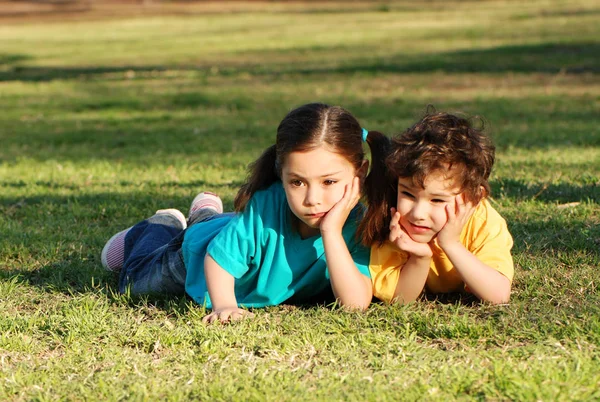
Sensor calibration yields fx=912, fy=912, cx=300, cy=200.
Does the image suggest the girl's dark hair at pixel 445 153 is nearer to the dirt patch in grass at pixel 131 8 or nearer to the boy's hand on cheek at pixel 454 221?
the boy's hand on cheek at pixel 454 221

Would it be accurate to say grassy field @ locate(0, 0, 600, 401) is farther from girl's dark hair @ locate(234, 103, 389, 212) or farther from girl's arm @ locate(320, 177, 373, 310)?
girl's dark hair @ locate(234, 103, 389, 212)

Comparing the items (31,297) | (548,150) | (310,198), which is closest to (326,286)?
(310,198)

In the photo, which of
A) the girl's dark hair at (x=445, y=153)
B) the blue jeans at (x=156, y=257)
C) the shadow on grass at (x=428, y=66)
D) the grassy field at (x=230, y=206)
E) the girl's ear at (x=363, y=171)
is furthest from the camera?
the shadow on grass at (x=428, y=66)

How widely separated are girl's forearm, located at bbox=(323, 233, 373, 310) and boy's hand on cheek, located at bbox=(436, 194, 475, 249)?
407 mm

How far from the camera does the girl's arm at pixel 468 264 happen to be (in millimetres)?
3787

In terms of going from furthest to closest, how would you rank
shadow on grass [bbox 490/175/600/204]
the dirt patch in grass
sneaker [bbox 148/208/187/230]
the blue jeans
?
the dirt patch in grass, shadow on grass [bbox 490/175/600/204], sneaker [bbox 148/208/187/230], the blue jeans

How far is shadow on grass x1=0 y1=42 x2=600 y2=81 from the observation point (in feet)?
52.6

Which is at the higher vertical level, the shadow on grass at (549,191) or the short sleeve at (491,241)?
the short sleeve at (491,241)

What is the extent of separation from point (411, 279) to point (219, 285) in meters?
0.85

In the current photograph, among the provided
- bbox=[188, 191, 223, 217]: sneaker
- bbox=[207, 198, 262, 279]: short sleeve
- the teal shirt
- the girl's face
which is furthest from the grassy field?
bbox=[188, 191, 223, 217]: sneaker

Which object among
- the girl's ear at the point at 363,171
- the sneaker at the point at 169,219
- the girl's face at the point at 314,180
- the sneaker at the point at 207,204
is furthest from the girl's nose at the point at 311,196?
the sneaker at the point at 169,219

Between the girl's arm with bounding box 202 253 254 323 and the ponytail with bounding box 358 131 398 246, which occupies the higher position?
the ponytail with bounding box 358 131 398 246

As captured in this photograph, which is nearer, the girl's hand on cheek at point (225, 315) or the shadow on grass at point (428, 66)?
the girl's hand on cheek at point (225, 315)

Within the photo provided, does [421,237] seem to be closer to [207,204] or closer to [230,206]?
[207,204]
